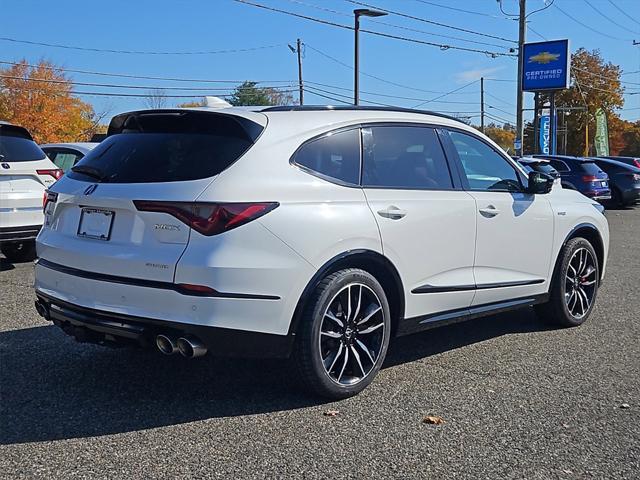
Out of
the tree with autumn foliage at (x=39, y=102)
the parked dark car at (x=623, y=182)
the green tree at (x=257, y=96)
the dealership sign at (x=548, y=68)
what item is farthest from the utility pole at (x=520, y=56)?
the tree with autumn foliage at (x=39, y=102)

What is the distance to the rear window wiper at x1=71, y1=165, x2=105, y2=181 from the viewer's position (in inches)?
161

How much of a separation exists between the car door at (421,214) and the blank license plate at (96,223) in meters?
1.51

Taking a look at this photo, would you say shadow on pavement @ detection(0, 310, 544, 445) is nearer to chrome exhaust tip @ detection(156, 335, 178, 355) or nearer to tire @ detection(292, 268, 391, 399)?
tire @ detection(292, 268, 391, 399)

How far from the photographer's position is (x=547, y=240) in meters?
5.65

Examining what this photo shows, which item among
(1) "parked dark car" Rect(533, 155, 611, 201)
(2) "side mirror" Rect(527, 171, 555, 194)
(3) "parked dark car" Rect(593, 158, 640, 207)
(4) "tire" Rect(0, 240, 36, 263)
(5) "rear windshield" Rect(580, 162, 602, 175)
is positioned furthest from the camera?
(3) "parked dark car" Rect(593, 158, 640, 207)

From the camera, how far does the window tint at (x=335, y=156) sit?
13.4 feet

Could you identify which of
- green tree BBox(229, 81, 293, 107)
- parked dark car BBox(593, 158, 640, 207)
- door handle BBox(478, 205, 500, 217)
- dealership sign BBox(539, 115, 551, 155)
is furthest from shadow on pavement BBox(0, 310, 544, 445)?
green tree BBox(229, 81, 293, 107)

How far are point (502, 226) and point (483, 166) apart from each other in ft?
1.58

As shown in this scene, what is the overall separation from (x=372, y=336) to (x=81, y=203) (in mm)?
1873

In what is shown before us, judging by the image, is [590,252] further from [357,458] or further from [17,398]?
[17,398]

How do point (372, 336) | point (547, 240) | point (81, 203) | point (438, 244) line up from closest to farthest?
point (81, 203) → point (372, 336) → point (438, 244) → point (547, 240)

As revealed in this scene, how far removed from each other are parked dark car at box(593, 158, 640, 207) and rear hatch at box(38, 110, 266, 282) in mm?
19004

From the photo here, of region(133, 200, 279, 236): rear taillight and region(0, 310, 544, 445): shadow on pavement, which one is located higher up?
region(133, 200, 279, 236): rear taillight

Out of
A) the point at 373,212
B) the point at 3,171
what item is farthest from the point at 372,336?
the point at 3,171
